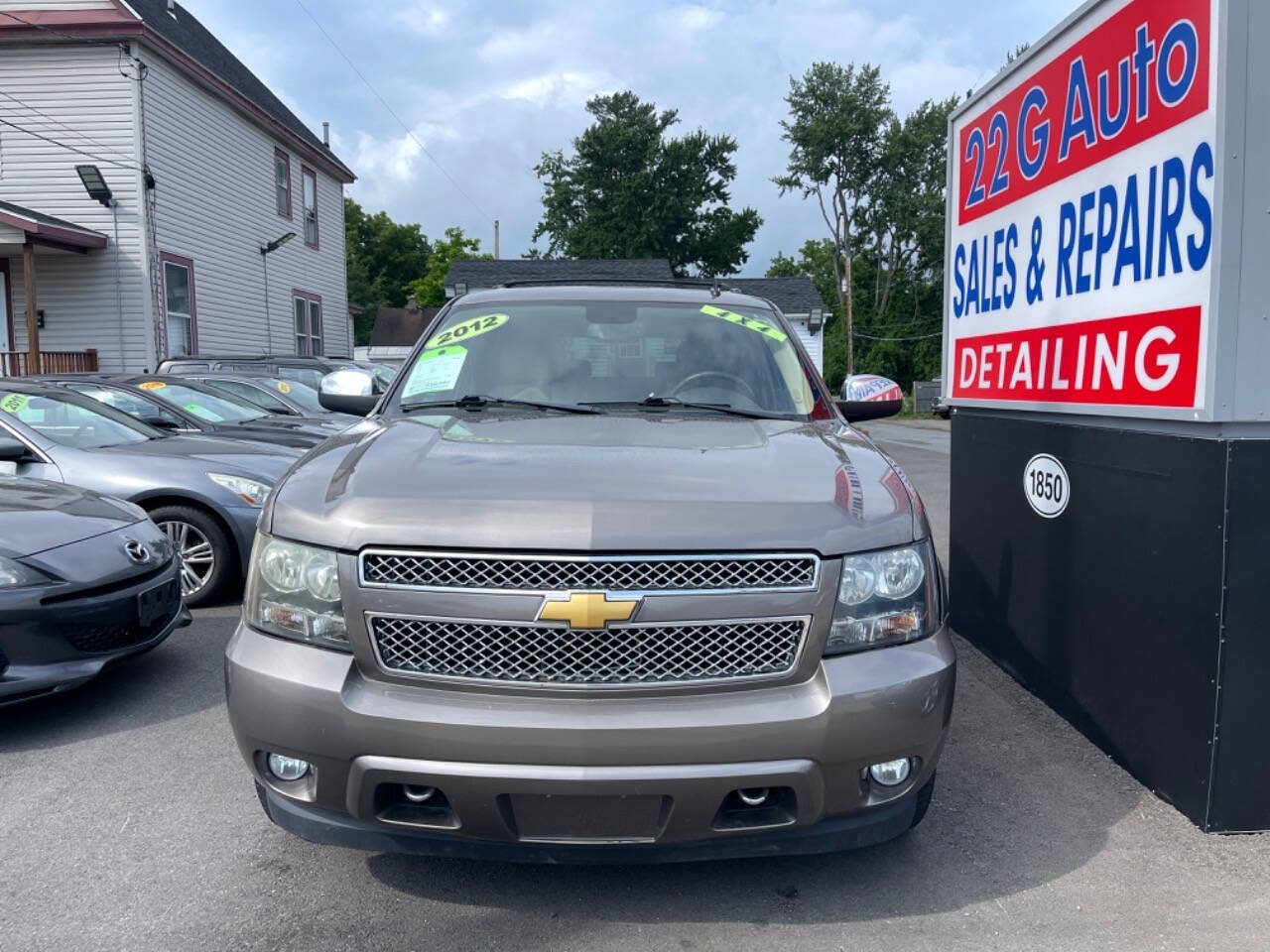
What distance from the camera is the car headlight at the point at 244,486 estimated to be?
6.04 metres

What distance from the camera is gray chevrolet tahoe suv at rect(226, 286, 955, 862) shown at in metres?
2.34

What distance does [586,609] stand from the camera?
7.80 feet

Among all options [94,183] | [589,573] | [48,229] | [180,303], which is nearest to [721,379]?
[589,573]

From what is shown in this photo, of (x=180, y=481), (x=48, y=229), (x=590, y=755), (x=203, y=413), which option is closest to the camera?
(x=590, y=755)

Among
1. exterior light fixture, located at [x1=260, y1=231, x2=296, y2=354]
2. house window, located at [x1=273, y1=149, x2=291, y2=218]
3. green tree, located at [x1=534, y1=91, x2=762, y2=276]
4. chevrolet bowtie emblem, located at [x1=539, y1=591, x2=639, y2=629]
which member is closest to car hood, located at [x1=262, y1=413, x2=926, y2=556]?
chevrolet bowtie emblem, located at [x1=539, y1=591, x2=639, y2=629]

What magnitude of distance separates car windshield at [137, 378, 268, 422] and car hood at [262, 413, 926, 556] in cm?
692

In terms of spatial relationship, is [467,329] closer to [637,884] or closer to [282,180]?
[637,884]

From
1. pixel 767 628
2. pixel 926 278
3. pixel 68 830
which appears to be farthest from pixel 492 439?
pixel 926 278

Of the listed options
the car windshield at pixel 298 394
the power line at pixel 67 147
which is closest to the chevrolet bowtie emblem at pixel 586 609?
the car windshield at pixel 298 394

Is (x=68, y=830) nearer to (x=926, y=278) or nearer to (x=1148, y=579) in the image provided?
(x=1148, y=579)

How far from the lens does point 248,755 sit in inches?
102

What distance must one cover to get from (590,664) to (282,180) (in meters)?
22.6

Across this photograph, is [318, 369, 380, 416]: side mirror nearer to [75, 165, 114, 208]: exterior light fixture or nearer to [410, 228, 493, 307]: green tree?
[75, 165, 114, 208]: exterior light fixture

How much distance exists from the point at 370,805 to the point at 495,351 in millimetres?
1987
